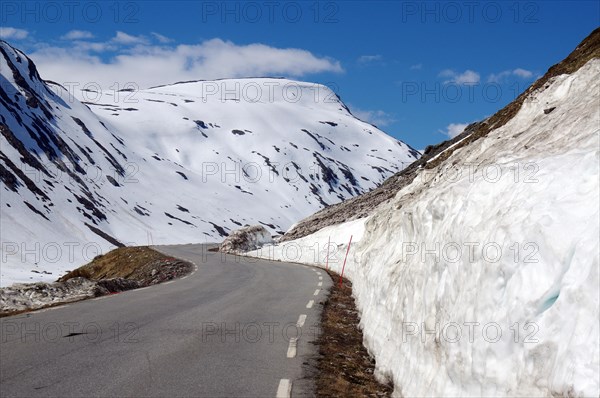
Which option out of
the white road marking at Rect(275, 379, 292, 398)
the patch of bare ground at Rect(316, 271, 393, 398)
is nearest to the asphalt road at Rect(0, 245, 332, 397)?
the white road marking at Rect(275, 379, 292, 398)

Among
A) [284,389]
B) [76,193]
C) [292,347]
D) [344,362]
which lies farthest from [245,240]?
[76,193]

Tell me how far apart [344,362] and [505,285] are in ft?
14.2

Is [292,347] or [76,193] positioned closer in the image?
[292,347]

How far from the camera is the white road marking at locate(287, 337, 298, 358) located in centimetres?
850

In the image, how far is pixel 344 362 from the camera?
8.37 metres

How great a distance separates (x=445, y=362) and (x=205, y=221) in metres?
149

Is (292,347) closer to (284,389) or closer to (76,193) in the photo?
(284,389)

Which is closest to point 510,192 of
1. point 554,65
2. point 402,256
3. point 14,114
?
point 402,256

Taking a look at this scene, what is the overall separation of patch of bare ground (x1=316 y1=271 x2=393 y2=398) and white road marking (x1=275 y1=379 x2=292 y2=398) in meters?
0.35

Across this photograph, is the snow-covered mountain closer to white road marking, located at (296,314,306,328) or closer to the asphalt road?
the asphalt road

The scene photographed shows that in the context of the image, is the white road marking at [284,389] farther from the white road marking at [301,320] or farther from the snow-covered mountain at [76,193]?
the snow-covered mountain at [76,193]

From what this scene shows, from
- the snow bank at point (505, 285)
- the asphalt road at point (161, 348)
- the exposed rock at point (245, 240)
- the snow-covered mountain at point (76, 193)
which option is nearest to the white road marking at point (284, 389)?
the asphalt road at point (161, 348)

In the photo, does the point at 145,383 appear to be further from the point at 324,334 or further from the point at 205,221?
the point at 205,221

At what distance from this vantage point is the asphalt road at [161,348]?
21.6ft
